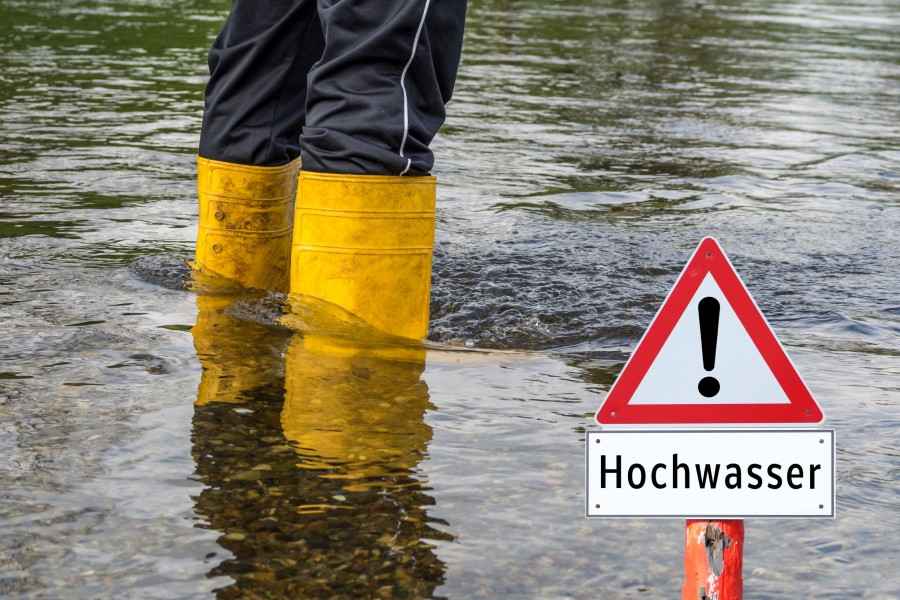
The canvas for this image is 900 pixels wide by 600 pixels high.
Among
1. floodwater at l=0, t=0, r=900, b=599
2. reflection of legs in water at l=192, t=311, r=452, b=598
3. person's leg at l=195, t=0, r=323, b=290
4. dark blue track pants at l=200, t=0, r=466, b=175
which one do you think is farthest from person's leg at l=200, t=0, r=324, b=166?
reflection of legs in water at l=192, t=311, r=452, b=598

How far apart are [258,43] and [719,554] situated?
8.95ft

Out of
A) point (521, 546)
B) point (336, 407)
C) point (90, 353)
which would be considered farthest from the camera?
point (90, 353)

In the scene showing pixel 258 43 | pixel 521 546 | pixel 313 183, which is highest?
pixel 258 43

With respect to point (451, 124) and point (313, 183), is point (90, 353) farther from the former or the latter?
point (451, 124)

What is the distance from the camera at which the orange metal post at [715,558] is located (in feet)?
7.45

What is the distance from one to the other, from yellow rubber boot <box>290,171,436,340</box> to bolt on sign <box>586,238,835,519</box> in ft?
5.59

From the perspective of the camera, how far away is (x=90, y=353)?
150 inches

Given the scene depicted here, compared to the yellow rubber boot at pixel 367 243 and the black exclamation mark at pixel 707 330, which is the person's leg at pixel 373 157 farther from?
the black exclamation mark at pixel 707 330

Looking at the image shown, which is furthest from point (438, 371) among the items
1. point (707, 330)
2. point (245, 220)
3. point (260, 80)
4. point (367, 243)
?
point (707, 330)

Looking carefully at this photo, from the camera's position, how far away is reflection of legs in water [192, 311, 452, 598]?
256 cm

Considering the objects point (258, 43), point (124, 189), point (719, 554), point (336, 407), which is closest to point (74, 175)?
point (124, 189)

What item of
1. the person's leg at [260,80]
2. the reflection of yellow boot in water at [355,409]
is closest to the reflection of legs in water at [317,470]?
the reflection of yellow boot in water at [355,409]

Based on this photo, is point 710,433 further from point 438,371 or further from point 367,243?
point 367,243

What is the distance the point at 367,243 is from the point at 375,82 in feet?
1.38
